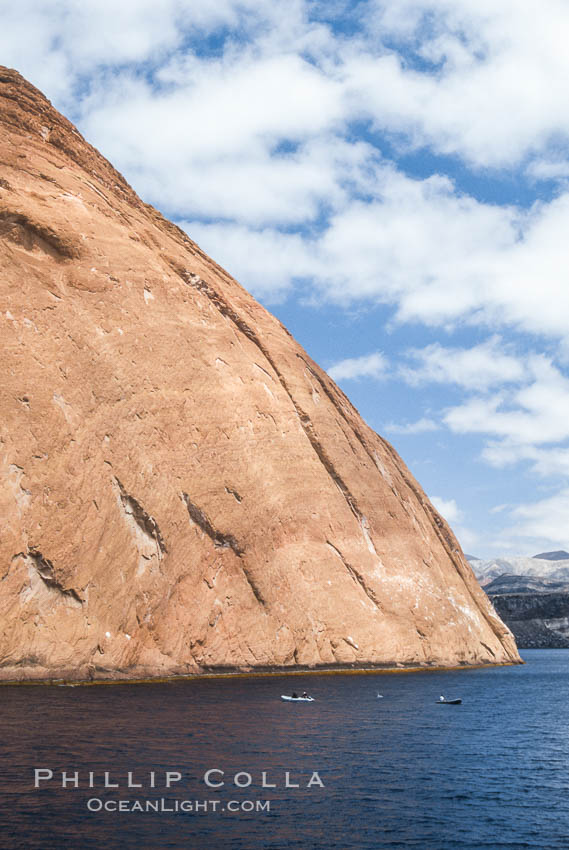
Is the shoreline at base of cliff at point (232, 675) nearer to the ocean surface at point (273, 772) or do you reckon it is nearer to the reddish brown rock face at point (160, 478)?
the reddish brown rock face at point (160, 478)

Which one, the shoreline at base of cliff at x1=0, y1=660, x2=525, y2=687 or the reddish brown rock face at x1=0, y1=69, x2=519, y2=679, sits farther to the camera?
the reddish brown rock face at x1=0, y1=69, x2=519, y2=679

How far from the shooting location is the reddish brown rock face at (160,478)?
167 feet

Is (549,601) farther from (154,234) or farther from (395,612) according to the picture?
(154,234)

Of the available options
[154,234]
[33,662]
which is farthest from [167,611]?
[154,234]

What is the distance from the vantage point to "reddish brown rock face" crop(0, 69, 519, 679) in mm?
50938

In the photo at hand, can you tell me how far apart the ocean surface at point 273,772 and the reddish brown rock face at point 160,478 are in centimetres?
860

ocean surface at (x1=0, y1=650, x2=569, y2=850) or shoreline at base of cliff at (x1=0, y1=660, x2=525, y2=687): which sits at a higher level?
shoreline at base of cliff at (x1=0, y1=660, x2=525, y2=687)

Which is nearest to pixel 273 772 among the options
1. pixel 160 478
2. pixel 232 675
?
pixel 232 675

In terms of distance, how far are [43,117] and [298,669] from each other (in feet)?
182

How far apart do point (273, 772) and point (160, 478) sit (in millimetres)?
34666

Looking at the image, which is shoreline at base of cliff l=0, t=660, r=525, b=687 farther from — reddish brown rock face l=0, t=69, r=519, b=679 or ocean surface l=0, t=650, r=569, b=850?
ocean surface l=0, t=650, r=569, b=850

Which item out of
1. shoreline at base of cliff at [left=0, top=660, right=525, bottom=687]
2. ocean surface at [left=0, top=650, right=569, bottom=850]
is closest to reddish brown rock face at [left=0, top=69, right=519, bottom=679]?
shoreline at base of cliff at [left=0, top=660, right=525, bottom=687]

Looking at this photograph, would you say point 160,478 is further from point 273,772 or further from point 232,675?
point 273,772

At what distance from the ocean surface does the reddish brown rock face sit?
8600mm
